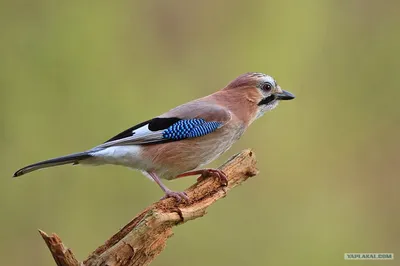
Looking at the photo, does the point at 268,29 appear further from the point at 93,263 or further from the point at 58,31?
the point at 93,263

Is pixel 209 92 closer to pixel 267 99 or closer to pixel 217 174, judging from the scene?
pixel 267 99

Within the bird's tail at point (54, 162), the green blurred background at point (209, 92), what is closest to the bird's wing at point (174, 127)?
the bird's tail at point (54, 162)

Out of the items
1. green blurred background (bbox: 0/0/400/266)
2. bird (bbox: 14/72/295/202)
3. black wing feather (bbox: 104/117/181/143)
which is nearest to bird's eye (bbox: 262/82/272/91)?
bird (bbox: 14/72/295/202)

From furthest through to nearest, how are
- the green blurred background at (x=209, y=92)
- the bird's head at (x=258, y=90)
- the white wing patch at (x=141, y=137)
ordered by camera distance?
the green blurred background at (x=209, y=92) < the bird's head at (x=258, y=90) < the white wing patch at (x=141, y=137)

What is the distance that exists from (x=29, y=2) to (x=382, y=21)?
378 centimetres

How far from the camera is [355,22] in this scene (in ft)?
26.4

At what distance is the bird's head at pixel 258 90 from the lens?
497 centimetres

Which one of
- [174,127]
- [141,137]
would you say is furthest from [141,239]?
[174,127]

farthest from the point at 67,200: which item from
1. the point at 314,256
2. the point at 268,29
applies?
the point at 268,29

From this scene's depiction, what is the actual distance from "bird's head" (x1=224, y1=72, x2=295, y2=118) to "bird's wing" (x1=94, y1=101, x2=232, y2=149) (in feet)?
1.12

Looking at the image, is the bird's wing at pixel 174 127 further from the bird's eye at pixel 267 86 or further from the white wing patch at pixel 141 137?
the bird's eye at pixel 267 86

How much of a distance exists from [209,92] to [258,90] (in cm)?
222

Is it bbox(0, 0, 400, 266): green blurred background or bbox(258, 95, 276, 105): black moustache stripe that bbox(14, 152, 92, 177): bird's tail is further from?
bbox(0, 0, 400, 266): green blurred background

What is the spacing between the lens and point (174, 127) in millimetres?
4633
